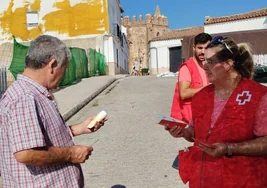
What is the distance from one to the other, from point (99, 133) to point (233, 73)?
593cm

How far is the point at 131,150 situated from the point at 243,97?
453cm

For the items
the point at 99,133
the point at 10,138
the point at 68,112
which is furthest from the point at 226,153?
the point at 68,112

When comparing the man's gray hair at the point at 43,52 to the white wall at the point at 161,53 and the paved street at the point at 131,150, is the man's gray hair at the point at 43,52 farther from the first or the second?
the white wall at the point at 161,53

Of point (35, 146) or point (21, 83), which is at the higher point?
point (21, 83)

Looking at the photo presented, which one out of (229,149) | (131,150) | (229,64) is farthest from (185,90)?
(131,150)

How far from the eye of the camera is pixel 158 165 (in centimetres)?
584

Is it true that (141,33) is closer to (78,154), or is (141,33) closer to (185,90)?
(185,90)

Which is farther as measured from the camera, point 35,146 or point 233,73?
point 233,73

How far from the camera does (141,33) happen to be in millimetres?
62062

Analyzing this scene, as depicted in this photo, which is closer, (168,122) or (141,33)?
(168,122)

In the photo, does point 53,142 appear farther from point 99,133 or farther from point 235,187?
point 99,133

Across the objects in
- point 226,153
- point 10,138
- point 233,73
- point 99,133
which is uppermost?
point 233,73

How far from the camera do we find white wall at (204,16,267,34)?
3177cm

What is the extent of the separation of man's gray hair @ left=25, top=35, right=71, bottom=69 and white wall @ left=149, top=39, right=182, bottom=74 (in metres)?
40.7
